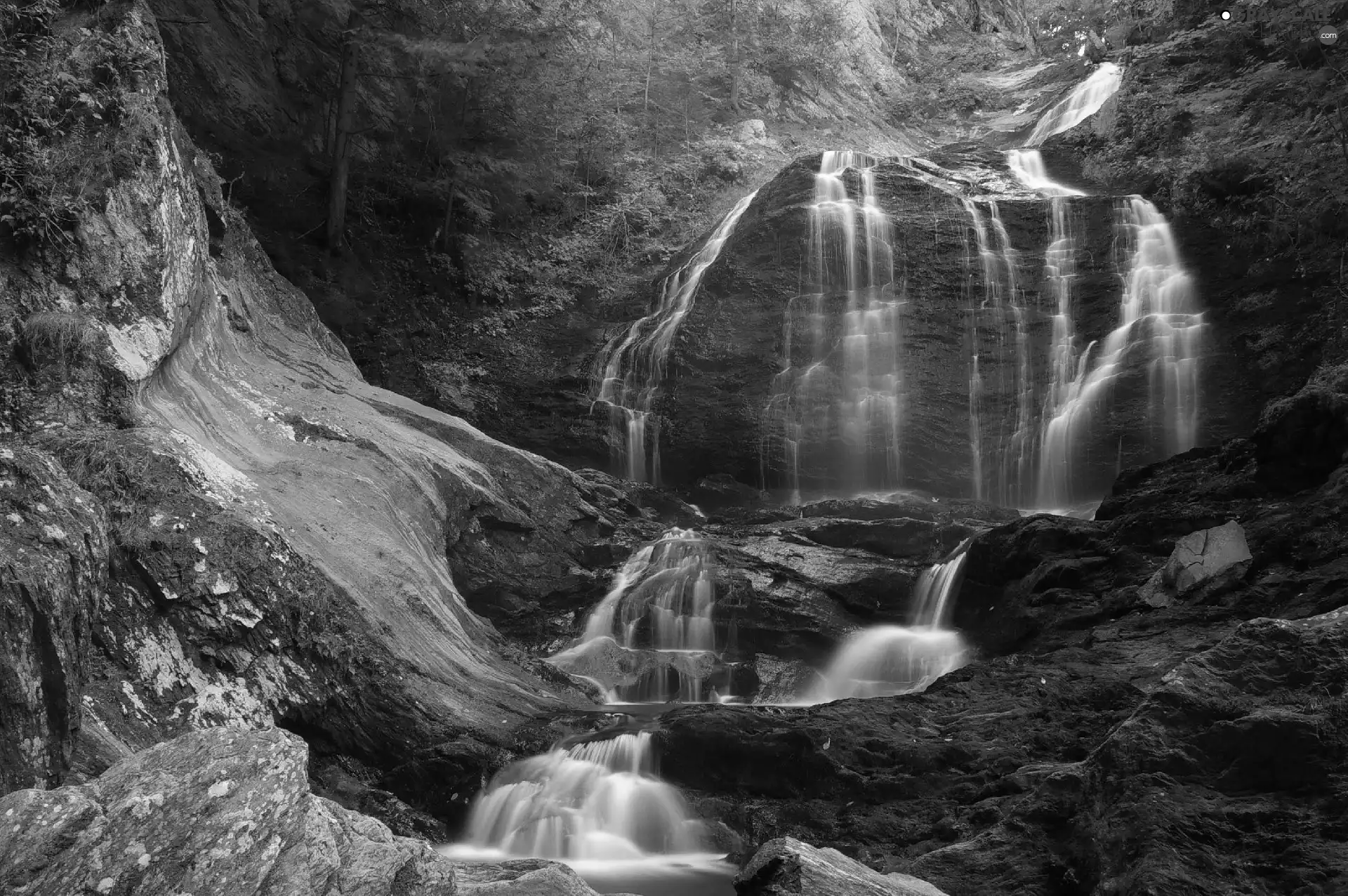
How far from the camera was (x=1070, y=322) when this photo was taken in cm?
1652

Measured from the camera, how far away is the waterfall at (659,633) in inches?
436

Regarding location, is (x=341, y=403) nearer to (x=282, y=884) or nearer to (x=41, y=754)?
(x=41, y=754)

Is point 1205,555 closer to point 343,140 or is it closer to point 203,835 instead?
point 203,835

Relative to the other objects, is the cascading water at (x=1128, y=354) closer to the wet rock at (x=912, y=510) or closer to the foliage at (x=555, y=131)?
the wet rock at (x=912, y=510)

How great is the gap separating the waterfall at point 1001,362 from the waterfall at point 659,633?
570cm

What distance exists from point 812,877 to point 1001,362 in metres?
13.3

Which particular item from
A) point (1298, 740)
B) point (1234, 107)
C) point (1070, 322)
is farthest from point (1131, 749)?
point (1234, 107)

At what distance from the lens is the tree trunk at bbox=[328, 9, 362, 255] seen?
60.3ft

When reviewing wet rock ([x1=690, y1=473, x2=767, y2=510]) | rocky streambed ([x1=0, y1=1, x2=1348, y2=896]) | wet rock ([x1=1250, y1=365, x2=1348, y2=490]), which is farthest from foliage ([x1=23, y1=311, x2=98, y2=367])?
wet rock ([x1=1250, y1=365, x2=1348, y2=490])

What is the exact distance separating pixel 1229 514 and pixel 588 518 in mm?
7883

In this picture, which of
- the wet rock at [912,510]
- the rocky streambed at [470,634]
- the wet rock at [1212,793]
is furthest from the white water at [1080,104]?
the wet rock at [1212,793]

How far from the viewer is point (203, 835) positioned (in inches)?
149

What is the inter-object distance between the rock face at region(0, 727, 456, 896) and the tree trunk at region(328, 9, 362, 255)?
54.0 ft

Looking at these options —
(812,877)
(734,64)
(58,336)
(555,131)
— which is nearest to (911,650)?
(812,877)
